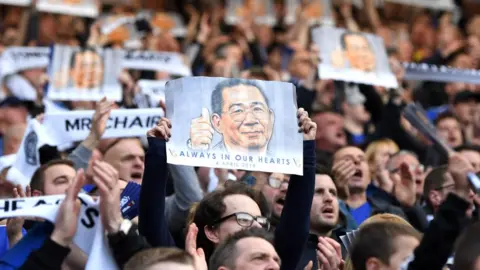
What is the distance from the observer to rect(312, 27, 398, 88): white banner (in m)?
9.27

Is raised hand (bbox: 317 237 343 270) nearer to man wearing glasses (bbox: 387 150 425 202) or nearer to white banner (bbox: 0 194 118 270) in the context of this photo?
white banner (bbox: 0 194 118 270)

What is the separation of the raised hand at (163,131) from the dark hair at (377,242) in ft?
3.36

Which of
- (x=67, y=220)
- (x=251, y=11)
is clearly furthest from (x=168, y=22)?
(x=67, y=220)

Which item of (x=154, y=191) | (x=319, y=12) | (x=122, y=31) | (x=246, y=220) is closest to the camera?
(x=154, y=191)

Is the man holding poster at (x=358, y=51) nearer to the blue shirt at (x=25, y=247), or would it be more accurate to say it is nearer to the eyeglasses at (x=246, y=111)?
the eyeglasses at (x=246, y=111)

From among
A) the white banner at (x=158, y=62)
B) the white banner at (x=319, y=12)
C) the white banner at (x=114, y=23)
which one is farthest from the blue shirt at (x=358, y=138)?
the white banner at (x=319, y=12)

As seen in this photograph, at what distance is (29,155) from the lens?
25.5 feet

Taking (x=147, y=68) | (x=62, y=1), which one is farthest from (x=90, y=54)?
(x=62, y=1)

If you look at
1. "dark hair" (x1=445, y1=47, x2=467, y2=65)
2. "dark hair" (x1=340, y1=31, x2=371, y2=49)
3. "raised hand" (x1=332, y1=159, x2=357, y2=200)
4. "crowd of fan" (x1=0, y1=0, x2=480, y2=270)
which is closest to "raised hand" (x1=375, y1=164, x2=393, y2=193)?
"crowd of fan" (x1=0, y1=0, x2=480, y2=270)

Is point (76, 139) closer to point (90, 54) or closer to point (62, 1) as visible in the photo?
point (90, 54)

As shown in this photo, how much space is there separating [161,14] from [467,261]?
10471 mm

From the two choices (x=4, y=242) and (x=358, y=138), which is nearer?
(x=4, y=242)

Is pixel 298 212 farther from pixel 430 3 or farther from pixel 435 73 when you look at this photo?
pixel 430 3

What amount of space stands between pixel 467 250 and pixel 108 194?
1455 mm
